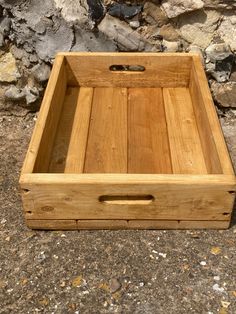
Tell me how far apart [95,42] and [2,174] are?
658 mm

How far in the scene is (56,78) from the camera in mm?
1674

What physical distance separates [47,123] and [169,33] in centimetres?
69

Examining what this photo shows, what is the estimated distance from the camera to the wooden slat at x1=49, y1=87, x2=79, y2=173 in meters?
1.50

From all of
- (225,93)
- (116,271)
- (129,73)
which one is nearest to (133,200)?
(116,271)

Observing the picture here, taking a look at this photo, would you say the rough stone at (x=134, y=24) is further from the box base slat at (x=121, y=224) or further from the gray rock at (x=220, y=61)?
the box base slat at (x=121, y=224)

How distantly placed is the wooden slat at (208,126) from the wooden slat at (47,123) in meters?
0.52

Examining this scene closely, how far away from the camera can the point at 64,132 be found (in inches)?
65.0

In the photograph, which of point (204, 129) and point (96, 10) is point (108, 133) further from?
point (96, 10)

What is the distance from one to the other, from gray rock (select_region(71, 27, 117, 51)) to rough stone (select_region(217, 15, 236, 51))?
436mm

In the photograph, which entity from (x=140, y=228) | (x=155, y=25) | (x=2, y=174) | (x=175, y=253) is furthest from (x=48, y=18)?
(x=175, y=253)

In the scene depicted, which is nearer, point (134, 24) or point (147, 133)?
point (147, 133)

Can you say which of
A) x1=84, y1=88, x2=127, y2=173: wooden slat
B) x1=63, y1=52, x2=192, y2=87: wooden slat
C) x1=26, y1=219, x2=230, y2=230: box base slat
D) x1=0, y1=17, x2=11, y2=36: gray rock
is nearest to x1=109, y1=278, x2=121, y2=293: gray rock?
x1=26, y1=219, x2=230, y2=230: box base slat

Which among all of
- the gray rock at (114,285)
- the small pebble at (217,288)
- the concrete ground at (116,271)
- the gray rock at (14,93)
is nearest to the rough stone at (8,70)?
the gray rock at (14,93)

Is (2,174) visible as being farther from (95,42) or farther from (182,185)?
(182,185)
